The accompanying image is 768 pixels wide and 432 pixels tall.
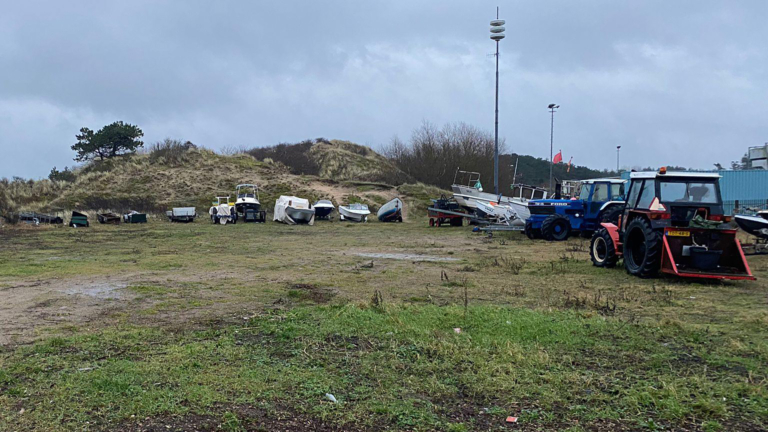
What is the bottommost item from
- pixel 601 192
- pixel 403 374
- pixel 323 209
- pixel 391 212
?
pixel 403 374

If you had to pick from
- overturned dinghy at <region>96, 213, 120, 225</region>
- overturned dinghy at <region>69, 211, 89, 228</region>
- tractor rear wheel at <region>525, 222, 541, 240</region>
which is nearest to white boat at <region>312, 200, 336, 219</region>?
overturned dinghy at <region>96, 213, 120, 225</region>

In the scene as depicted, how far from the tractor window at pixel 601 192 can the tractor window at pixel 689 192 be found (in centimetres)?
918

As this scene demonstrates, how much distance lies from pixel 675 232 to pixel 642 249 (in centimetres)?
112

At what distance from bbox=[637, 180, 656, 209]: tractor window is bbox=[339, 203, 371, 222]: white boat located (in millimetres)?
24558

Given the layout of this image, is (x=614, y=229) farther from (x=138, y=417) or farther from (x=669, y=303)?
(x=138, y=417)

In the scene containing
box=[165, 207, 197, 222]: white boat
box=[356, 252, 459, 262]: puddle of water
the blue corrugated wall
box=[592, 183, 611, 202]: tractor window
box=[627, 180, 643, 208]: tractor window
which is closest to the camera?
box=[627, 180, 643, 208]: tractor window

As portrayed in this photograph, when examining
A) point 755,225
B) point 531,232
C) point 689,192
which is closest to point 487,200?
point 531,232

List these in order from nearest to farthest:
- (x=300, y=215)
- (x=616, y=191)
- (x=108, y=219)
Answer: (x=616, y=191) < (x=108, y=219) < (x=300, y=215)

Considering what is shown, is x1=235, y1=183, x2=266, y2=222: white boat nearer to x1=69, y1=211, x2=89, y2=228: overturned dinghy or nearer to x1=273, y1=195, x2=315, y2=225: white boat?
x1=273, y1=195, x2=315, y2=225: white boat

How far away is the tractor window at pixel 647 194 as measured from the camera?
1161cm

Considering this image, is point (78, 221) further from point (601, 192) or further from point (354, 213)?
point (601, 192)

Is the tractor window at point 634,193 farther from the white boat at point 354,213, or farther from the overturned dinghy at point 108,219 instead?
the overturned dinghy at point 108,219

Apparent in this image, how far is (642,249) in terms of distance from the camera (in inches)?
456

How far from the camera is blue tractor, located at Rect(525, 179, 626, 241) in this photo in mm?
20484
